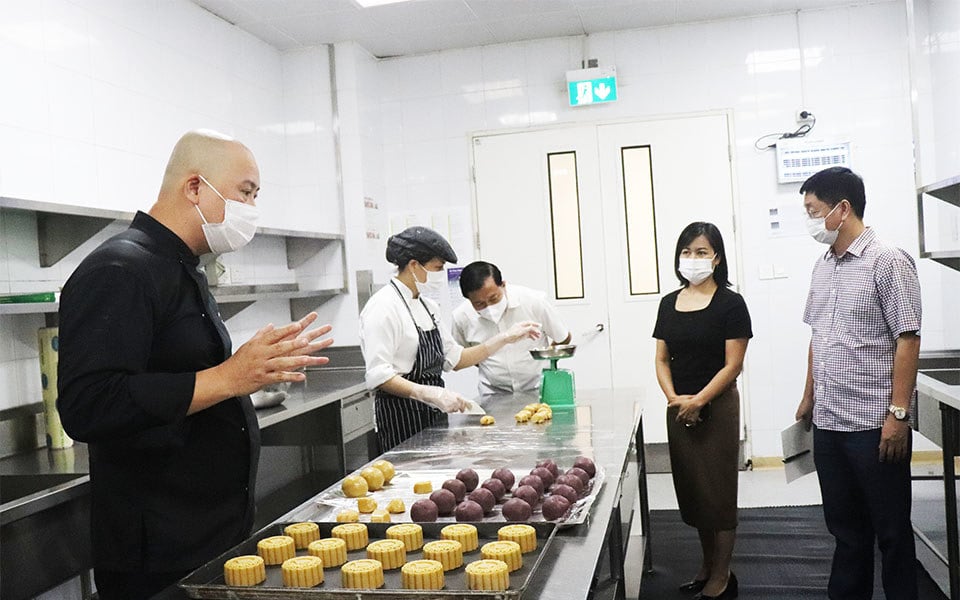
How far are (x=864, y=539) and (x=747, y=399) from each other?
253cm

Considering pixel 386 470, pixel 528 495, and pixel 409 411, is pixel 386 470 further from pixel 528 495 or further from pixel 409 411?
pixel 409 411

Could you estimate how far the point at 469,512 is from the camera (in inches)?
68.5

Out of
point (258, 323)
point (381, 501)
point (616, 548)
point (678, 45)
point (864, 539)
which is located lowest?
point (864, 539)

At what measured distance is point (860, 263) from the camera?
269 cm

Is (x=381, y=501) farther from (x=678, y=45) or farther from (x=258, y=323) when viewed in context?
(x=678, y=45)

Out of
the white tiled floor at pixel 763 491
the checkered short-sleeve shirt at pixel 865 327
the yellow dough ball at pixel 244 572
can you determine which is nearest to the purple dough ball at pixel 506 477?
the yellow dough ball at pixel 244 572

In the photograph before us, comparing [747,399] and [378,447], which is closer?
[378,447]

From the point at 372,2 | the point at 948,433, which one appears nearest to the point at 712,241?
the point at 948,433

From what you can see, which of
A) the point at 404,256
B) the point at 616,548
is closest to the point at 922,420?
the point at 616,548

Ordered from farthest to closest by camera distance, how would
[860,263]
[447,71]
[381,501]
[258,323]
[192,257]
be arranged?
[447,71], [258,323], [860,263], [381,501], [192,257]

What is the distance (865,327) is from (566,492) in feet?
4.66

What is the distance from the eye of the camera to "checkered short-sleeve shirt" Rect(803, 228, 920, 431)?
2598mm

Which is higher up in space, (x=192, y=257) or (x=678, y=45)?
(x=678, y=45)

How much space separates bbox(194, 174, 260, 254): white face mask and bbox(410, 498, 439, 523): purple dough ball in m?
0.72
